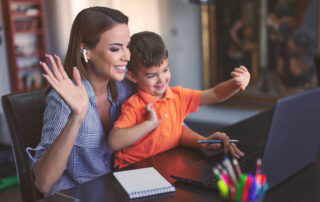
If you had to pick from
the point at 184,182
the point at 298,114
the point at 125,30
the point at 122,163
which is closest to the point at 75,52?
the point at 125,30

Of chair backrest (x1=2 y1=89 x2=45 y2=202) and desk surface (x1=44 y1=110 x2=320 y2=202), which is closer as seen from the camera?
desk surface (x1=44 y1=110 x2=320 y2=202)

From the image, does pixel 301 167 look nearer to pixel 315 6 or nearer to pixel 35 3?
pixel 315 6

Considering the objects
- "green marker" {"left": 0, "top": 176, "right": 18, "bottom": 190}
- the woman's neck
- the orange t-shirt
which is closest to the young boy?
the orange t-shirt

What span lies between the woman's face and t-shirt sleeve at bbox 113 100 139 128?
0.40 ft

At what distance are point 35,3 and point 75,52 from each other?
385 centimetres

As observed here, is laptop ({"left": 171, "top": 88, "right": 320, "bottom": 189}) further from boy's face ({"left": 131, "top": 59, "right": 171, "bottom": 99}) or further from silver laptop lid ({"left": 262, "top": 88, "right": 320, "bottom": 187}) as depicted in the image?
boy's face ({"left": 131, "top": 59, "right": 171, "bottom": 99})

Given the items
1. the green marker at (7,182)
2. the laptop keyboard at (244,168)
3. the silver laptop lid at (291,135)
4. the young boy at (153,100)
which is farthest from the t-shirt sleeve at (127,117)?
the green marker at (7,182)

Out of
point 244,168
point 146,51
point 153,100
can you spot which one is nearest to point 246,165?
point 244,168

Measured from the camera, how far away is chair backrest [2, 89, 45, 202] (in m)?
1.25

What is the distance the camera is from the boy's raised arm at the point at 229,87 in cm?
132

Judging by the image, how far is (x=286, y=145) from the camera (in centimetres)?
94

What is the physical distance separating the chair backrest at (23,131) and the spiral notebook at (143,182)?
14.3 inches

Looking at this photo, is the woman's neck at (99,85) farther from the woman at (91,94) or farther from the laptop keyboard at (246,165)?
the laptop keyboard at (246,165)

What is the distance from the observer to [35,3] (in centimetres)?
480
